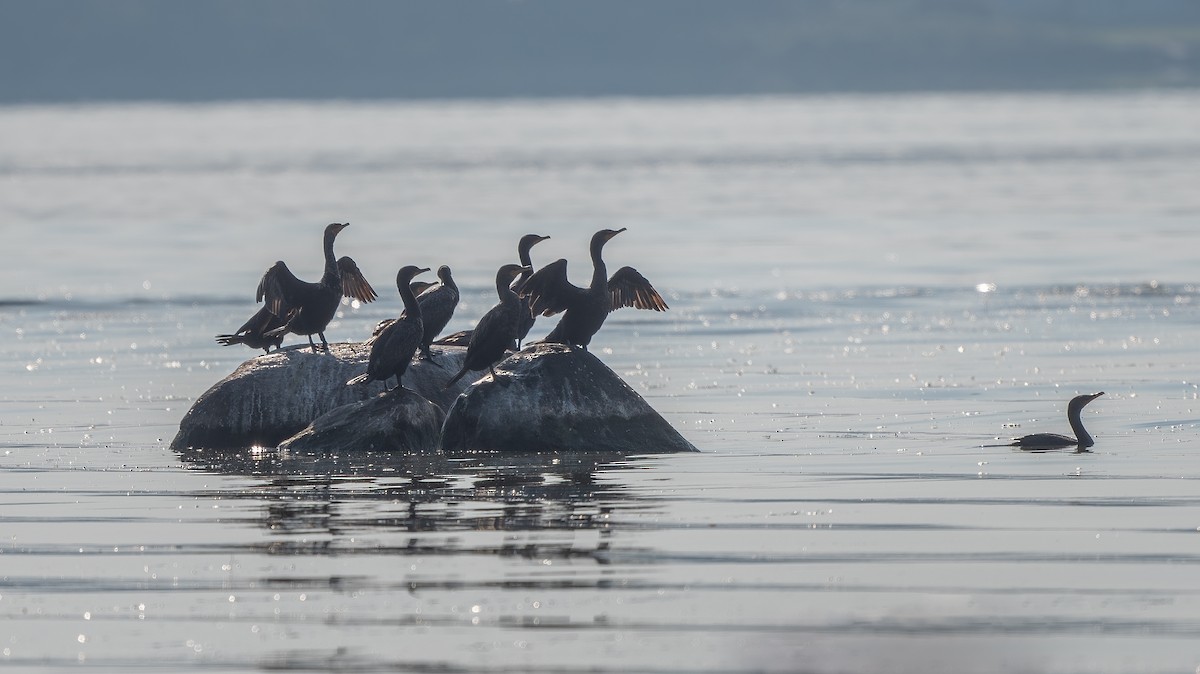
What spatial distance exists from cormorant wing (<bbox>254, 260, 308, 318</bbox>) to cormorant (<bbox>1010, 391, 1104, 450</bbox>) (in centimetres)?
518

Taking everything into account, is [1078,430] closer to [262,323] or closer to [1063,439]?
[1063,439]

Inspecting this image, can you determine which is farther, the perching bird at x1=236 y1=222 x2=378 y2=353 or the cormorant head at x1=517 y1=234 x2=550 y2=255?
the cormorant head at x1=517 y1=234 x2=550 y2=255

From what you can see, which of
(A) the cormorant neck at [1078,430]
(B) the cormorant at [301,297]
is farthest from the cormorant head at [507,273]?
(A) the cormorant neck at [1078,430]

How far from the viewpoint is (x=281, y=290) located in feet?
47.1

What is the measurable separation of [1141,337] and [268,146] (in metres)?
74.6

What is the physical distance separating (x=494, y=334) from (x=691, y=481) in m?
2.28

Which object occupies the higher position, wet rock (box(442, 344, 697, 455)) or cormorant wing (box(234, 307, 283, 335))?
cormorant wing (box(234, 307, 283, 335))

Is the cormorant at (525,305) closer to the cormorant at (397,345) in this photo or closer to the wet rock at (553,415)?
the wet rock at (553,415)

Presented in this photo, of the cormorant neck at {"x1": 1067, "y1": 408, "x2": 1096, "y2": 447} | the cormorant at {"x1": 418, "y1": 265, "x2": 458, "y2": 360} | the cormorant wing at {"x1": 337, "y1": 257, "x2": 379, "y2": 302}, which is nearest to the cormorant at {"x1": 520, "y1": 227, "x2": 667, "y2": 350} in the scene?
the cormorant at {"x1": 418, "y1": 265, "x2": 458, "y2": 360}

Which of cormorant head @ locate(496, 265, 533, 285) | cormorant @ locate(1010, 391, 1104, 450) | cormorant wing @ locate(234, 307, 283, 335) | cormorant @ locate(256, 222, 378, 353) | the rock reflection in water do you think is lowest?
the rock reflection in water

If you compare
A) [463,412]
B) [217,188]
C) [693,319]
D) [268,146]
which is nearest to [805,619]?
[463,412]

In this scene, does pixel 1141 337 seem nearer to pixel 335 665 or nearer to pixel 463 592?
pixel 463 592

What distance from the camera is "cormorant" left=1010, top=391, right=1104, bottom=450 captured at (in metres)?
13.1

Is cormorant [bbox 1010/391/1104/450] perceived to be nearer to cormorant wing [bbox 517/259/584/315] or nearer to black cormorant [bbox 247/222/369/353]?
cormorant wing [bbox 517/259/584/315]
